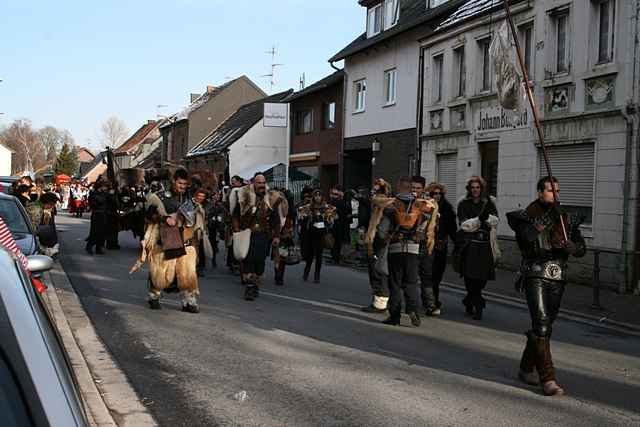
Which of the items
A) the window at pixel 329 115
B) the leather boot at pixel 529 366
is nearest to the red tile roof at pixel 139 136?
the window at pixel 329 115

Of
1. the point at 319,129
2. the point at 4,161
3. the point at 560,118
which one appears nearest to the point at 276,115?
the point at 319,129

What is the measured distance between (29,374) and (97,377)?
499cm

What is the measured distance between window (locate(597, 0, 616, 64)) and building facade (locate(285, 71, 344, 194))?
1618cm

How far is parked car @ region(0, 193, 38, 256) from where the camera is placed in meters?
8.87

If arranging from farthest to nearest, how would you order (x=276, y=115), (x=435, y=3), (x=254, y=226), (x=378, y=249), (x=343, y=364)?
(x=276, y=115), (x=435, y=3), (x=254, y=226), (x=378, y=249), (x=343, y=364)

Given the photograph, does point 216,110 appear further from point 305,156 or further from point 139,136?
point 139,136

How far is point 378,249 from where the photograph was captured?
1028 cm

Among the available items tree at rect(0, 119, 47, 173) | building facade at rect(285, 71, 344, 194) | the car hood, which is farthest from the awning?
tree at rect(0, 119, 47, 173)

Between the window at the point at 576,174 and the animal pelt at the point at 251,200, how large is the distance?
7.14 m

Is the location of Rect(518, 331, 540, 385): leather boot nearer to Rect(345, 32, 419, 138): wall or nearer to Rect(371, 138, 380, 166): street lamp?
Rect(345, 32, 419, 138): wall

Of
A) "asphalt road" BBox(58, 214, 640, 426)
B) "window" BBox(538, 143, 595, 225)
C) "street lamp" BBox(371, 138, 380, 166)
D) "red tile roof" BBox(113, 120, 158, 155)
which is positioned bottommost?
"asphalt road" BBox(58, 214, 640, 426)

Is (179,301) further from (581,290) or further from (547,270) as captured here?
(581,290)

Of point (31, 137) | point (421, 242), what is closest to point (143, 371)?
point (421, 242)

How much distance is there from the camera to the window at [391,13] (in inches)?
1109
